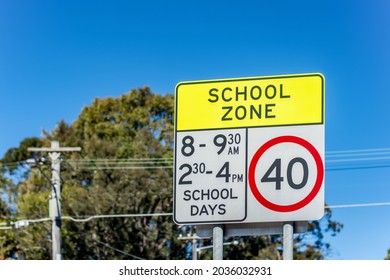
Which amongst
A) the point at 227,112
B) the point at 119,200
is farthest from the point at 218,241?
the point at 119,200

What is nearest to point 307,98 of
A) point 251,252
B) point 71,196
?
point 71,196

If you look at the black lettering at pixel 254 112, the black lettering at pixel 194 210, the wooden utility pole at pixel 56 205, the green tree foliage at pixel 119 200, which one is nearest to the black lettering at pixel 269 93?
the black lettering at pixel 254 112

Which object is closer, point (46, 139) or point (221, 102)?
point (221, 102)

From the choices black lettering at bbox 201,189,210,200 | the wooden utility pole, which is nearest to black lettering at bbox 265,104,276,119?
black lettering at bbox 201,189,210,200

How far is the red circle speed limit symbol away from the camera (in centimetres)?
576

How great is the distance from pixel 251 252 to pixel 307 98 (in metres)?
42.5

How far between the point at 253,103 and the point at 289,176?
0.53 m

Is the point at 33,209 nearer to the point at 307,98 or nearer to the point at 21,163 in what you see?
the point at 21,163

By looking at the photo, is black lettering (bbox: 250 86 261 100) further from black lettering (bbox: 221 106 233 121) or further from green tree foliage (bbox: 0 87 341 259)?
green tree foliage (bbox: 0 87 341 259)

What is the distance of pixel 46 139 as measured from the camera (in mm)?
51000
